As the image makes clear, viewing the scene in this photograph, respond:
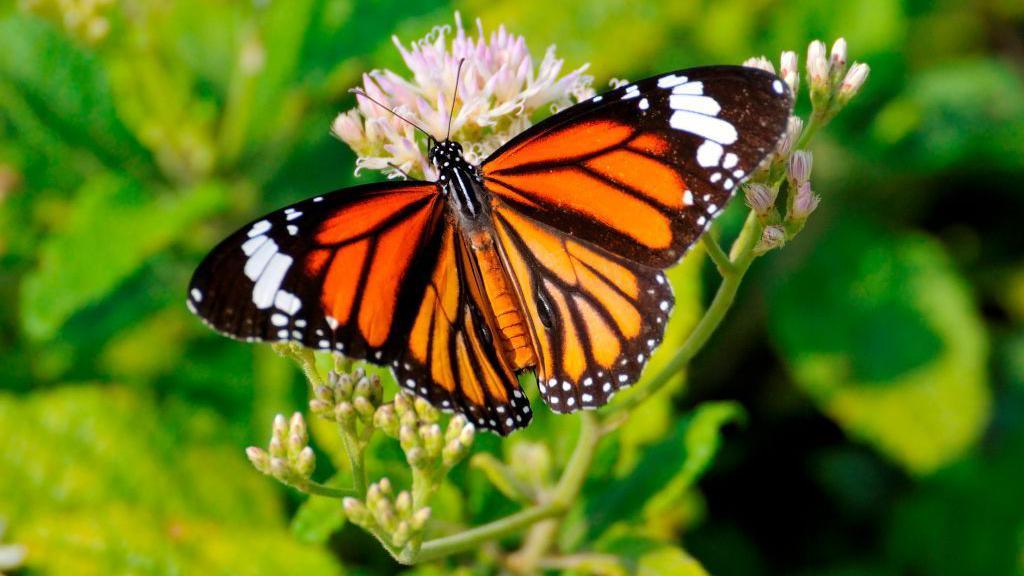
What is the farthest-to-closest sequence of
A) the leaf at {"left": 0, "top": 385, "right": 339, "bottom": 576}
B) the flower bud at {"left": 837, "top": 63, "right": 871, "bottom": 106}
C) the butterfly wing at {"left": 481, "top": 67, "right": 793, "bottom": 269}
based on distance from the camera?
the leaf at {"left": 0, "top": 385, "right": 339, "bottom": 576}, the flower bud at {"left": 837, "top": 63, "right": 871, "bottom": 106}, the butterfly wing at {"left": 481, "top": 67, "right": 793, "bottom": 269}

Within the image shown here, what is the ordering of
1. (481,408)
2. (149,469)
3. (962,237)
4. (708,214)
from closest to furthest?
(708,214) → (481,408) → (149,469) → (962,237)

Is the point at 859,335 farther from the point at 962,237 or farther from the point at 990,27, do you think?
the point at 990,27

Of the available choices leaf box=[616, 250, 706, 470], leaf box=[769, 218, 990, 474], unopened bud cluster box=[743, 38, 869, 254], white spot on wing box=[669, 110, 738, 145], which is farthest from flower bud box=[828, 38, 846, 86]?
leaf box=[769, 218, 990, 474]

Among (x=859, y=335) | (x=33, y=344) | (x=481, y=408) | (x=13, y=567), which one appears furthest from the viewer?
(x=859, y=335)

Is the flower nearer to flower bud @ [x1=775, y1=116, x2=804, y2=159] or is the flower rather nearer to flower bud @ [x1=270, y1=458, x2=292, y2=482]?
flower bud @ [x1=775, y1=116, x2=804, y2=159]

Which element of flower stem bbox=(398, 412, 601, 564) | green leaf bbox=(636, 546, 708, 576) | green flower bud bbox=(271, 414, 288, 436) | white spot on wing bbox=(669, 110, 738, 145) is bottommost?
green leaf bbox=(636, 546, 708, 576)

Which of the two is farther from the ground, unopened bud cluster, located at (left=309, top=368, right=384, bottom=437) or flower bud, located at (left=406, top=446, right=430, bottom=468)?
unopened bud cluster, located at (left=309, top=368, right=384, bottom=437)

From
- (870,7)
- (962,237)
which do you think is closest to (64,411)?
(870,7)
